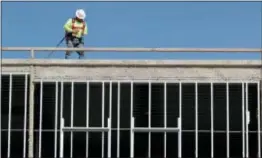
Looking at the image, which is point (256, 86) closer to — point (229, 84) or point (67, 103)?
point (229, 84)

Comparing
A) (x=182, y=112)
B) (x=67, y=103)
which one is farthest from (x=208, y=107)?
(x=67, y=103)

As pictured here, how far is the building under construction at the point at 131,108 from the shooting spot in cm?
4888

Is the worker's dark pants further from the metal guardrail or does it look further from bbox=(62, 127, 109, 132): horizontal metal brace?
bbox=(62, 127, 109, 132): horizontal metal brace

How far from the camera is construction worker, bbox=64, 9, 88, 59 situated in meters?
49.2

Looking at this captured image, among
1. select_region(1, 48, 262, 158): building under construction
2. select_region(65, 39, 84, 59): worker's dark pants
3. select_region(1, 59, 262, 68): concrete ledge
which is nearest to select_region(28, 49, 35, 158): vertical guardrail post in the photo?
select_region(1, 48, 262, 158): building under construction

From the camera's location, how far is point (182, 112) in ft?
161

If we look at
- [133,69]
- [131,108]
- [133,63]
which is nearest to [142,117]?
[131,108]

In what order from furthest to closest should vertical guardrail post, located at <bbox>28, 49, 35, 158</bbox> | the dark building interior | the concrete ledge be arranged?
the concrete ledge
the dark building interior
vertical guardrail post, located at <bbox>28, 49, 35, 158</bbox>

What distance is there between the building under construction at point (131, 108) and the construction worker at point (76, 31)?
0.46 metres

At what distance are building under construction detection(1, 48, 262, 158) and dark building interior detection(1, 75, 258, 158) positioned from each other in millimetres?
26

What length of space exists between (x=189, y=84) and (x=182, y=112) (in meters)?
0.78

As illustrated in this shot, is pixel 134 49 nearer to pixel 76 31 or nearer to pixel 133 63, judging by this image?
pixel 133 63

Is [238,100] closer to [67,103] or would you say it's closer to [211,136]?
[211,136]

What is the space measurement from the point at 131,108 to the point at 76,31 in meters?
2.52
